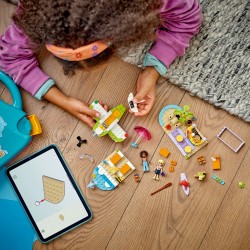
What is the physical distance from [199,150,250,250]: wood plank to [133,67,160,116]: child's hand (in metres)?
0.28

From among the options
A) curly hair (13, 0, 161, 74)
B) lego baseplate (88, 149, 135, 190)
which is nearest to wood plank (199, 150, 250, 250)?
lego baseplate (88, 149, 135, 190)

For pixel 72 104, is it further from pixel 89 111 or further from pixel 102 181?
pixel 102 181

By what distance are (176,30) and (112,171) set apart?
0.38 metres

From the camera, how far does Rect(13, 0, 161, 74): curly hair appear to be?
65 cm

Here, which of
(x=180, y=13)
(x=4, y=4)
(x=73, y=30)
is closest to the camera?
(x=73, y=30)

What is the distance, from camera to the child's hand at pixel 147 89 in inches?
37.6

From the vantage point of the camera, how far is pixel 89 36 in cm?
67

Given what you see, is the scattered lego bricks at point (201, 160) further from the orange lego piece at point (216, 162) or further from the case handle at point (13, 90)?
the case handle at point (13, 90)

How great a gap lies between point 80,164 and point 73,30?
43 centimetres

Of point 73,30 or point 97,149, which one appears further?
point 97,149

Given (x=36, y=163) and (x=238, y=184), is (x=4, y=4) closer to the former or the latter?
(x=36, y=163)

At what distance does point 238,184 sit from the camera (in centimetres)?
97

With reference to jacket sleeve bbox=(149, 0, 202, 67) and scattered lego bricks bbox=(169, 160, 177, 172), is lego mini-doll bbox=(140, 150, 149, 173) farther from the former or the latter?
jacket sleeve bbox=(149, 0, 202, 67)

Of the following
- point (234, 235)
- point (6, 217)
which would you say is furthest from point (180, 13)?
point (6, 217)
